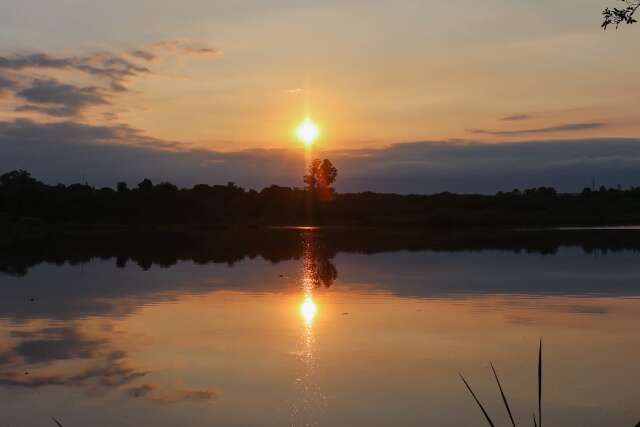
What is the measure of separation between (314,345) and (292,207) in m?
73.6

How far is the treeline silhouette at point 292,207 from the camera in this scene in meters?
72.4

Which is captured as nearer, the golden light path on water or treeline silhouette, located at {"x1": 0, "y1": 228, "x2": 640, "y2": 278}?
the golden light path on water

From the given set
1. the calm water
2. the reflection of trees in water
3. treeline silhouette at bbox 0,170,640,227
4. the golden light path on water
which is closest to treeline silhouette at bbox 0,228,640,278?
the reflection of trees in water

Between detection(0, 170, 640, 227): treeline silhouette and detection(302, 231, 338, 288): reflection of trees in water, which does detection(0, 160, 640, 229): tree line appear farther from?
detection(302, 231, 338, 288): reflection of trees in water

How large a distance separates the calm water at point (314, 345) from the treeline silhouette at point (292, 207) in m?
48.0

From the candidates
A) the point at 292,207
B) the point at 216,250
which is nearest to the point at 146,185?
the point at 292,207

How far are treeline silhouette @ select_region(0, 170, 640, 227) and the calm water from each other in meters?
48.0

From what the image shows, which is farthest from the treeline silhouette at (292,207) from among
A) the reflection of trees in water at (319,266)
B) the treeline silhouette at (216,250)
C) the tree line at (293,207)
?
the reflection of trees in water at (319,266)

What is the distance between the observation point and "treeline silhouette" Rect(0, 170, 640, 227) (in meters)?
72.4

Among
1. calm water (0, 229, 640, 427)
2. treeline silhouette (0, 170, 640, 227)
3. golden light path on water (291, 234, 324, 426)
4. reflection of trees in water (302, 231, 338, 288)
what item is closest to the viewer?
golden light path on water (291, 234, 324, 426)

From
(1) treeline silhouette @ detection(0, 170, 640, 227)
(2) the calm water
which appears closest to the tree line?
(1) treeline silhouette @ detection(0, 170, 640, 227)

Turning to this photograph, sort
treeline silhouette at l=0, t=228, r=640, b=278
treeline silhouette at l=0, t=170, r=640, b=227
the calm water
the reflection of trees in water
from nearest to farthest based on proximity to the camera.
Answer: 1. the calm water
2. the reflection of trees in water
3. treeline silhouette at l=0, t=228, r=640, b=278
4. treeline silhouette at l=0, t=170, r=640, b=227

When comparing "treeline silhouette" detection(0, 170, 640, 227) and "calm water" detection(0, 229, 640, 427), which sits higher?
"treeline silhouette" detection(0, 170, 640, 227)

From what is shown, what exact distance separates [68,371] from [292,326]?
4.62 metres
